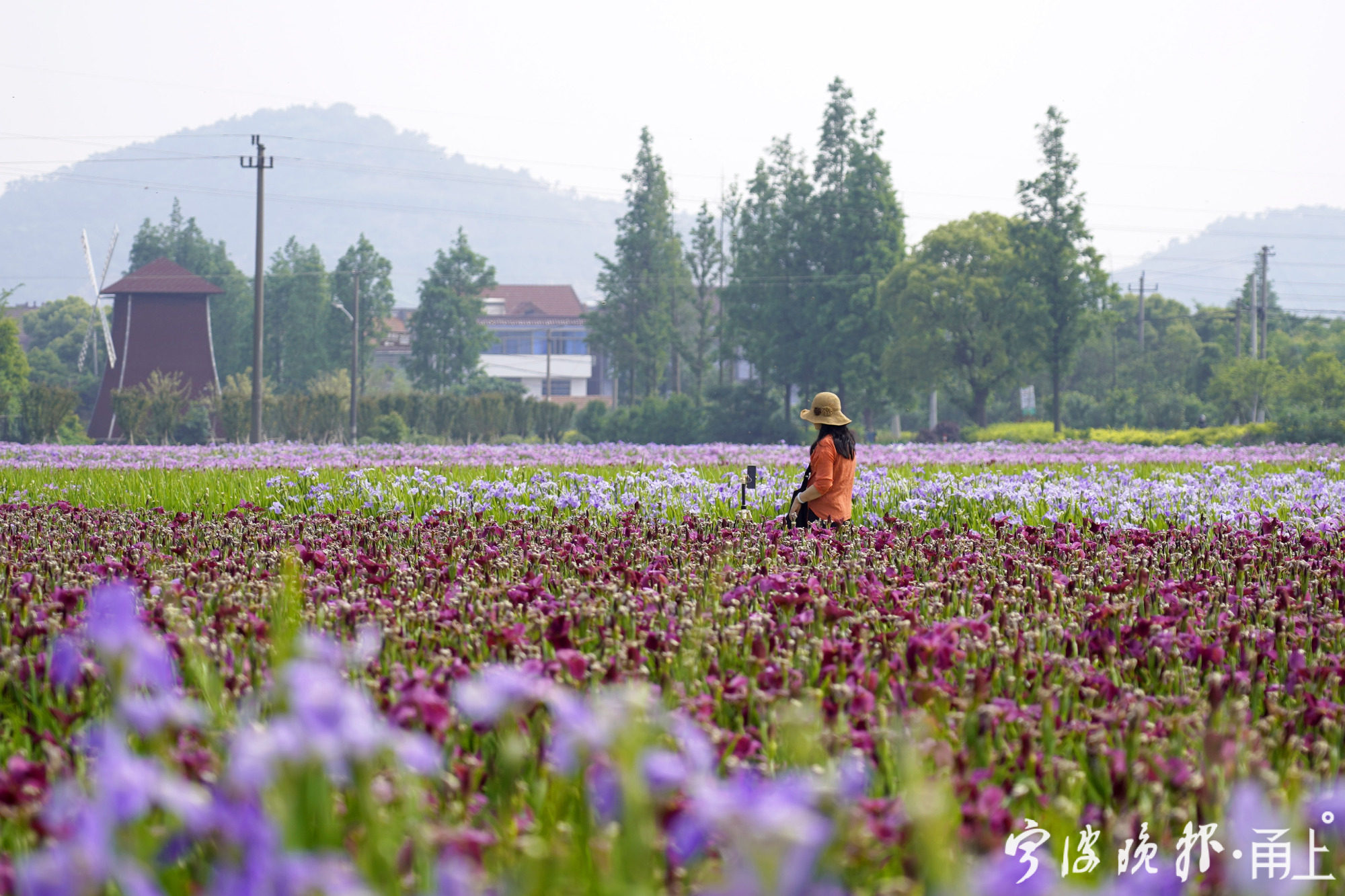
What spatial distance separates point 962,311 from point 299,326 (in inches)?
1427

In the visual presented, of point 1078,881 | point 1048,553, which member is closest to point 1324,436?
point 1048,553

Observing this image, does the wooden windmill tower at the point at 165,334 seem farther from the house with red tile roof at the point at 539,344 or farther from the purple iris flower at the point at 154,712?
the purple iris flower at the point at 154,712

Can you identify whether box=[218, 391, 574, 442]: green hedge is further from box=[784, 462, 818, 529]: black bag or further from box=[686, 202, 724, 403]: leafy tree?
box=[784, 462, 818, 529]: black bag

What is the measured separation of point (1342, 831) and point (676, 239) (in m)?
53.4

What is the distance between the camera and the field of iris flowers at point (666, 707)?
1496 millimetres

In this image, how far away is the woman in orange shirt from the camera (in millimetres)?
8203

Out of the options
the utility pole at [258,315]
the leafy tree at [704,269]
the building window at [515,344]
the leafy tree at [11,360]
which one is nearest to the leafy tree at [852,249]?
the leafy tree at [704,269]

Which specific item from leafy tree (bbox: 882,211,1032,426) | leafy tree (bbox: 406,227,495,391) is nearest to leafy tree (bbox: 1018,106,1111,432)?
leafy tree (bbox: 882,211,1032,426)

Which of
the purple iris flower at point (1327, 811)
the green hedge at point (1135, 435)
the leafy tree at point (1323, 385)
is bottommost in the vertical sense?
the purple iris flower at point (1327, 811)

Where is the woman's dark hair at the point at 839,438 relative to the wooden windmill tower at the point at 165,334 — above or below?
below

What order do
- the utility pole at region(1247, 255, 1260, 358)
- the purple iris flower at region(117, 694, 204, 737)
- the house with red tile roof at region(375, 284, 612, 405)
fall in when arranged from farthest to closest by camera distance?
the house with red tile roof at region(375, 284, 612, 405) < the utility pole at region(1247, 255, 1260, 358) < the purple iris flower at region(117, 694, 204, 737)

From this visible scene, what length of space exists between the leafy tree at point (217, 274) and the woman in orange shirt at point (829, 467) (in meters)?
60.5

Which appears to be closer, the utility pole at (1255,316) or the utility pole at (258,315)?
the utility pole at (258,315)

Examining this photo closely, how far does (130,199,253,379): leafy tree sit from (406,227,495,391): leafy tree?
1400cm
